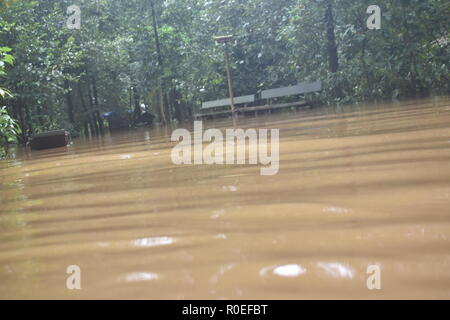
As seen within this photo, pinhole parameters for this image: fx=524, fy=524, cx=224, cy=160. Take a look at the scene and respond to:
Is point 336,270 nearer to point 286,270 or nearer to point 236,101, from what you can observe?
point 286,270

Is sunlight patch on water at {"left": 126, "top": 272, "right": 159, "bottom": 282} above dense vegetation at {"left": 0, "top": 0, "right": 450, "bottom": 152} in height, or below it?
below

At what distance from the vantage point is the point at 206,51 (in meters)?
21.5

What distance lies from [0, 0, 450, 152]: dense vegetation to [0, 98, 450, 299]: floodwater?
7.49 m

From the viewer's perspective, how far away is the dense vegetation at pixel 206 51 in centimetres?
1323

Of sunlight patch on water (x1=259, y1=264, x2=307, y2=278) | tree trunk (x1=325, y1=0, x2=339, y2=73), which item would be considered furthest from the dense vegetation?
sunlight patch on water (x1=259, y1=264, x2=307, y2=278)

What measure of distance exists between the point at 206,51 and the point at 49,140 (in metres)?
13.1

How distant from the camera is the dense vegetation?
43.4ft

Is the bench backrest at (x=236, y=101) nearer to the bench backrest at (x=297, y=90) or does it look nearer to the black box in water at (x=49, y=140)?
the bench backrest at (x=297, y=90)

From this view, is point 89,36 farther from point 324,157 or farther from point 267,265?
point 267,265

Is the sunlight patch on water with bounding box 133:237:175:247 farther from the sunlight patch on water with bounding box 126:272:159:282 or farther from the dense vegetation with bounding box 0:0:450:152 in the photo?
the dense vegetation with bounding box 0:0:450:152

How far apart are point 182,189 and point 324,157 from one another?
0.85 m

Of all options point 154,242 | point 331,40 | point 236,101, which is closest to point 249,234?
point 154,242

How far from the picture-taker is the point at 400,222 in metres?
1.35
